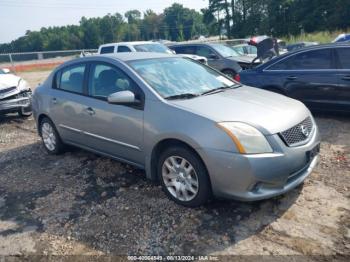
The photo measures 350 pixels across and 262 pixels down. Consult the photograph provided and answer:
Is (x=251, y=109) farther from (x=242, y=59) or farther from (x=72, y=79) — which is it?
(x=242, y=59)

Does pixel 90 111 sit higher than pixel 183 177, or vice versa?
pixel 90 111

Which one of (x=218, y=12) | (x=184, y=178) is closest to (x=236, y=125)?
(x=184, y=178)

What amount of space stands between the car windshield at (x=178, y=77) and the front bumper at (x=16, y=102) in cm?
523

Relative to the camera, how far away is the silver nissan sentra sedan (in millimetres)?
3166

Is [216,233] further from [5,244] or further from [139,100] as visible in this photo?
[5,244]

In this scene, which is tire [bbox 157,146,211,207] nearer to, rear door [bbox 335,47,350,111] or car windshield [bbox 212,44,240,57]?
rear door [bbox 335,47,350,111]

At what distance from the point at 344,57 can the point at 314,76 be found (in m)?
0.60

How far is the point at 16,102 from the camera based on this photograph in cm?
831

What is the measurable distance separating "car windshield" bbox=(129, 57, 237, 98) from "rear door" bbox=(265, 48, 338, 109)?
2520mm

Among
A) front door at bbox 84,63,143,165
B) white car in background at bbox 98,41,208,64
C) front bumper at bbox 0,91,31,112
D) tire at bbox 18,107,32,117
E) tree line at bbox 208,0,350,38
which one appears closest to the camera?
front door at bbox 84,63,143,165

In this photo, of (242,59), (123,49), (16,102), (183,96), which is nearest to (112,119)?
(183,96)

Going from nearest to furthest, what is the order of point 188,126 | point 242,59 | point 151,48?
point 188,126, point 242,59, point 151,48

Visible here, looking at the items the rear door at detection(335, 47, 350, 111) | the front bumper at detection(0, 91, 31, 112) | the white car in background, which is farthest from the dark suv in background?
the front bumper at detection(0, 91, 31, 112)

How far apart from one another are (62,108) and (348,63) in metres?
5.02
